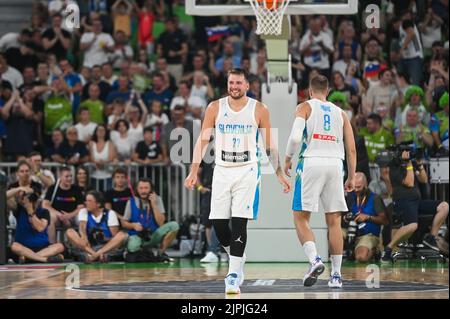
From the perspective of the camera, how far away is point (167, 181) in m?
20.3

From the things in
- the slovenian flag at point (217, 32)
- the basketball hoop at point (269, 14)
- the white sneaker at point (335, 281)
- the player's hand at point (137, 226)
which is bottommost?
the white sneaker at point (335, 281)

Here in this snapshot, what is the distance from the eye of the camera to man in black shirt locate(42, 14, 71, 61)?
24.2 m

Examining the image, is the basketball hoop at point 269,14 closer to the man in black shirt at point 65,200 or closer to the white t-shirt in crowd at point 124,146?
the man in black shirt at point 65,200

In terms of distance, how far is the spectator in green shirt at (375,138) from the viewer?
20.3 m

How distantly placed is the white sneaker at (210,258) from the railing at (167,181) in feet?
5.12

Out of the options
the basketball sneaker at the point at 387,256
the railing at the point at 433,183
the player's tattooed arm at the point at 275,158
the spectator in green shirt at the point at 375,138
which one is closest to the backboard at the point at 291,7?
the railing at the point at 433,183

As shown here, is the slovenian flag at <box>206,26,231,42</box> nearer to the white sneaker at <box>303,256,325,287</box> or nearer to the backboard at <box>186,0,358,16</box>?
the backboard at <box>186,0,358,16</box>

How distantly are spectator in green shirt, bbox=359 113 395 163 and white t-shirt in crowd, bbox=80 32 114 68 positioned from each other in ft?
21.6

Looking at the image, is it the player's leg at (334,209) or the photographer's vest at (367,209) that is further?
the photographer's vest at (367,209)

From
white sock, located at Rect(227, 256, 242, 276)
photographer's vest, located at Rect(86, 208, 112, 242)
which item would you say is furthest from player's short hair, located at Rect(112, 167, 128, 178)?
white sock, located at Rect(227, 256, 242, 276)

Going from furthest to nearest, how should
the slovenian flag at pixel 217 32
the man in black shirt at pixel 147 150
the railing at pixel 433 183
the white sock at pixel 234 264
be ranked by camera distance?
the slovenian flag at pixel 217 32 < the man in black shirt at pixel 147 150 < the railing at pixel 433 183 < the white sock at pixel 234 264

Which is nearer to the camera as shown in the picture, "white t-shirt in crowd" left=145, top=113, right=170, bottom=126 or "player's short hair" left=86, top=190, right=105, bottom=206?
"player's short hair" left=86, top=190, right=105, bottom=206

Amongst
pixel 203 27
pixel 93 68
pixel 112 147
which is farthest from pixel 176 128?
pixel 203 27

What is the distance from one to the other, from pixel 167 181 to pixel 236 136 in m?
7.78
